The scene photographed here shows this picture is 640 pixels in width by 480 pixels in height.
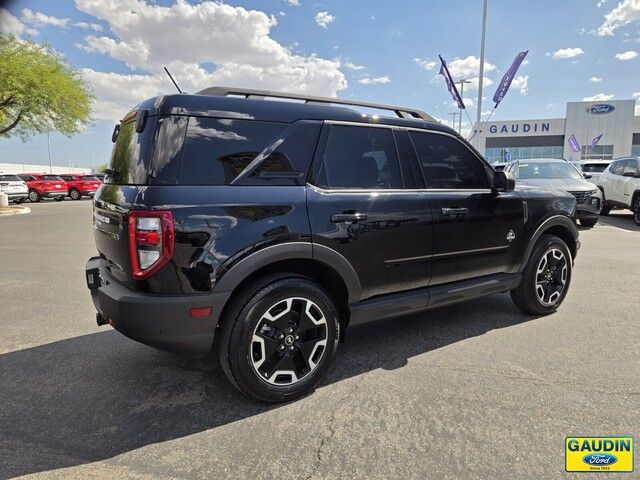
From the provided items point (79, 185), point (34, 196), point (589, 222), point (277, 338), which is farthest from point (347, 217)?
point (79, 185)

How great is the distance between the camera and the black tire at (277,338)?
2684 millimetres

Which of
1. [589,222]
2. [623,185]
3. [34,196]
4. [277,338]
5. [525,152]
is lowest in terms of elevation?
[34,196]

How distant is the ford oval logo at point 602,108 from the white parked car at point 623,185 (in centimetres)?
5331

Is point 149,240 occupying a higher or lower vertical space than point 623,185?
higher

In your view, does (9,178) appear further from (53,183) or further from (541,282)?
(541,282)

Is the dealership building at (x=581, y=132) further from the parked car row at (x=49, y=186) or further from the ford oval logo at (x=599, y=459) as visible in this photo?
the ford oval logo at (x=599, y=459)

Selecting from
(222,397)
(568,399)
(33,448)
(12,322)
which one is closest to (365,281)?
(222,397)

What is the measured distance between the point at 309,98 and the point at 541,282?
9.98 feet

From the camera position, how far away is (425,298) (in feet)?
11.7

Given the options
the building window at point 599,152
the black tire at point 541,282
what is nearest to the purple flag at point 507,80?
the black tire at point 541,282

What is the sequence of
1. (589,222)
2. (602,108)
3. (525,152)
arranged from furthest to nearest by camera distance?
(525,152), (602,108), (589,222)

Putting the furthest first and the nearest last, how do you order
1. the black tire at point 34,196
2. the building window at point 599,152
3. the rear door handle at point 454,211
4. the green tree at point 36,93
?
the building window at point 599,152, the black tire at point 34,196, the green tree at point 36,93, the rear door handle at point 454,211

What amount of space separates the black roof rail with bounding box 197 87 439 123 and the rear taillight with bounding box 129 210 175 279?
0.96 m

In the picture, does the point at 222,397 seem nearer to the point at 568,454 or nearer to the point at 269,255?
the point at 269,255
